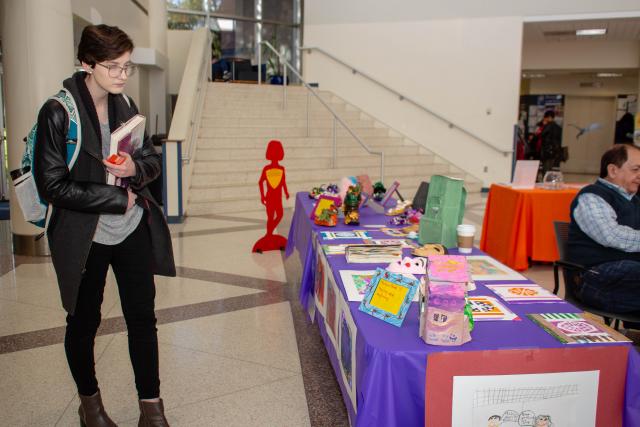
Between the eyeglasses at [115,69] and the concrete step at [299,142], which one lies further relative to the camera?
the concrete step at [299,142]

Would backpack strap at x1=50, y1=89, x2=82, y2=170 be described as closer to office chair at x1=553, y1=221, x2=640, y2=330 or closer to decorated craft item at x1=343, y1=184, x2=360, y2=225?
decorated craft item at x1=343, y1=184, x2=360, y2=225

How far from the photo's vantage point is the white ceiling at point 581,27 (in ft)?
33.8

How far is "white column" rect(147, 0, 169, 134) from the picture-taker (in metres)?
11.2

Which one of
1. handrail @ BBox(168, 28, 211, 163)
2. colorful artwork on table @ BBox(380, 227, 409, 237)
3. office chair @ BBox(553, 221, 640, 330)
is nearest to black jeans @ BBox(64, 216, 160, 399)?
colorful artwork on table @ BBox(380, 227, 409, 237)

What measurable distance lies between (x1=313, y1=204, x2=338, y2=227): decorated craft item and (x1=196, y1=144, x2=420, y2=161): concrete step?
5.59 m

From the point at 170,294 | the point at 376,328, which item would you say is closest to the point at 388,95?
the point at 170,294

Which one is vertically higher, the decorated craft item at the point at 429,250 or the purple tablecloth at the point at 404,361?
the decorated craft item at the point at 429,250

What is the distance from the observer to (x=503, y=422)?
1.54 metres

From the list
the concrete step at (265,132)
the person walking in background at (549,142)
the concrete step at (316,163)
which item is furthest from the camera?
the person walking in background at (549,142)

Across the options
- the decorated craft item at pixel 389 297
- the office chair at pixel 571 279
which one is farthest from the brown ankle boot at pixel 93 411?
the office chair at pixel 571 279

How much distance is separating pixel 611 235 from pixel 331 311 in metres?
1.44

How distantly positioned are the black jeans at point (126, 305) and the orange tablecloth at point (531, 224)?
3584mm

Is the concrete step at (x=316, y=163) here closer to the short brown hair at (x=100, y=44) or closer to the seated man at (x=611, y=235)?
the seated man at (x=611, y=235)

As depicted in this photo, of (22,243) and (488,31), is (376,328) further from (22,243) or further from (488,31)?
(488,31)
